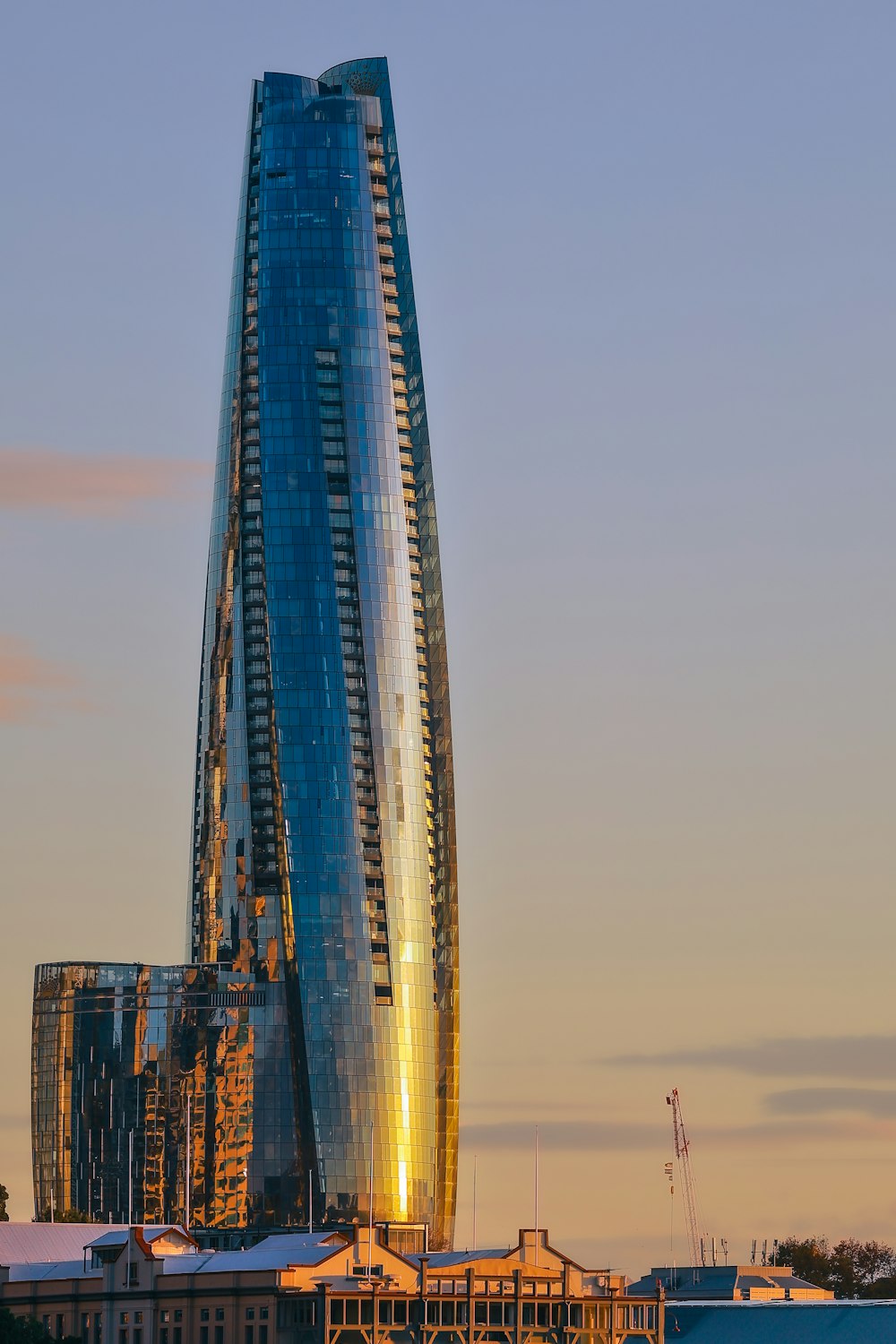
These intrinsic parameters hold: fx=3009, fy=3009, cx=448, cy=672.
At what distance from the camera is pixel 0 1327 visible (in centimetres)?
19738

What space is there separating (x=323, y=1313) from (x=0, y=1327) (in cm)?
2120

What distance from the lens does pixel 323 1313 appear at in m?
200
